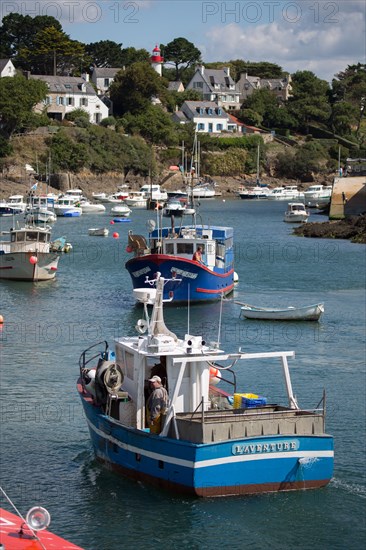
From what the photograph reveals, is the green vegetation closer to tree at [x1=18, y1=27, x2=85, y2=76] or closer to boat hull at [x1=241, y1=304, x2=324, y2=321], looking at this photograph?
tree at [x1=18, y1=27, x2=85, y2=76]

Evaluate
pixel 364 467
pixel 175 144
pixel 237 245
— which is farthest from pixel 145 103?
pixel 364 467

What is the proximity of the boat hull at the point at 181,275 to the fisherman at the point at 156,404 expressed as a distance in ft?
81.4

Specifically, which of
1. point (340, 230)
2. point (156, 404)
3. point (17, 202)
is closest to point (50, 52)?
point (17, 202)

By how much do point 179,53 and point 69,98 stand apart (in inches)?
1633

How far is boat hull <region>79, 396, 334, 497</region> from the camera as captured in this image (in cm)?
2173

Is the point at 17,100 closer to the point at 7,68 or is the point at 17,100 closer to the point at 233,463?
the point at 7,68

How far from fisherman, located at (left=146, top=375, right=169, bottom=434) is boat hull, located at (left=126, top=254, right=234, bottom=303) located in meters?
24.8

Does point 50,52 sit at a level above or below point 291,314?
above

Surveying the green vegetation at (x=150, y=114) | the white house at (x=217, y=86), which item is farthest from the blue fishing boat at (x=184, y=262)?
the white house at (x=217, y=86)

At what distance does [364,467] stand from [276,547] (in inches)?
→ 196

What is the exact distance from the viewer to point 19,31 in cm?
16050

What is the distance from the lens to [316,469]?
2250 centimetres

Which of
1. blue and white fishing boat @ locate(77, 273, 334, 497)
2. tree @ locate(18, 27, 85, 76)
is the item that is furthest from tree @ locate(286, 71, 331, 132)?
blue and white fishing boat @ locate(77, 273, 334, 497)

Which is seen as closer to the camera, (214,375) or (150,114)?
(214,375)
